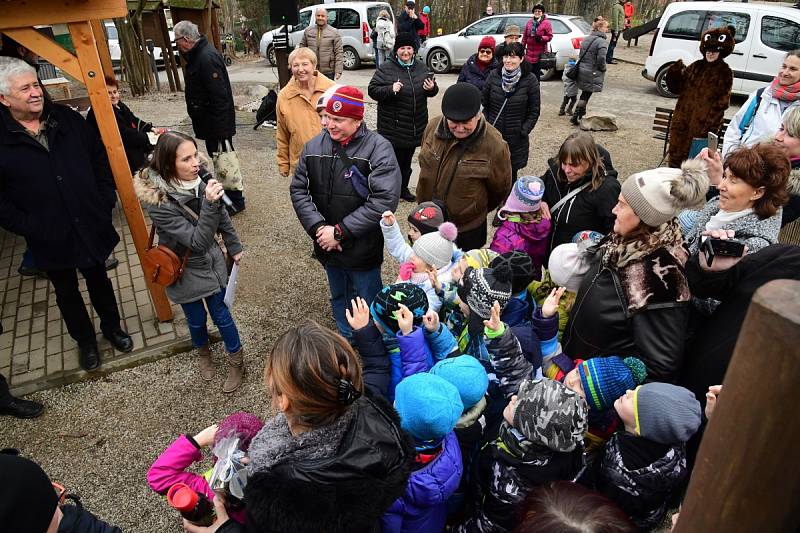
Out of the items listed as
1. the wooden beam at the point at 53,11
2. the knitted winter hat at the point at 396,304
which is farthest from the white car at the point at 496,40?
the knitted winter hat at the point at 396,304

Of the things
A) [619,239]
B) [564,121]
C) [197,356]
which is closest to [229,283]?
[197,356]

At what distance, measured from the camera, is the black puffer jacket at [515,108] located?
17.1 feet

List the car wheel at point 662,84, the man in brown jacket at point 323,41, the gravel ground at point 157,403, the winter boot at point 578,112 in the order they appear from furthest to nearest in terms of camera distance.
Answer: the car wheel at point 662,84
the winter boot at point 578,112
the man in brown jacket at point 323,41
the gravel ground at point 157,403

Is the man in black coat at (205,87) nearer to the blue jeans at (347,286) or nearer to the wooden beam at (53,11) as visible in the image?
the wooden beam at (53,11)

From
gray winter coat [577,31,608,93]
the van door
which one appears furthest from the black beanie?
the van door

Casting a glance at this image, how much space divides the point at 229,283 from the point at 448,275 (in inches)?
58.9

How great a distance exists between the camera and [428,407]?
165 cm

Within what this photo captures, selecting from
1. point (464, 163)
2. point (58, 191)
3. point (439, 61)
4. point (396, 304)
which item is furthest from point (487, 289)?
point (439, 61)

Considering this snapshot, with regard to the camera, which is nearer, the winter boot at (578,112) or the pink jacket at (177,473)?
the pink jacket at (177,473)

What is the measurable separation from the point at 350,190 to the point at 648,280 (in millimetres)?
1876

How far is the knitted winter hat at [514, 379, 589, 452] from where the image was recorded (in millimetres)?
1574

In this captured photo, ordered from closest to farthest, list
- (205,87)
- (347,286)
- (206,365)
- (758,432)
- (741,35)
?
(758,432) < (206,365) < (347,286) < (205,87) < (741,35)

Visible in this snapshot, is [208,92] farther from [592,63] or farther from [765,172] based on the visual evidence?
[592,63]

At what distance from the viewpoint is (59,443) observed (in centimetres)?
307
